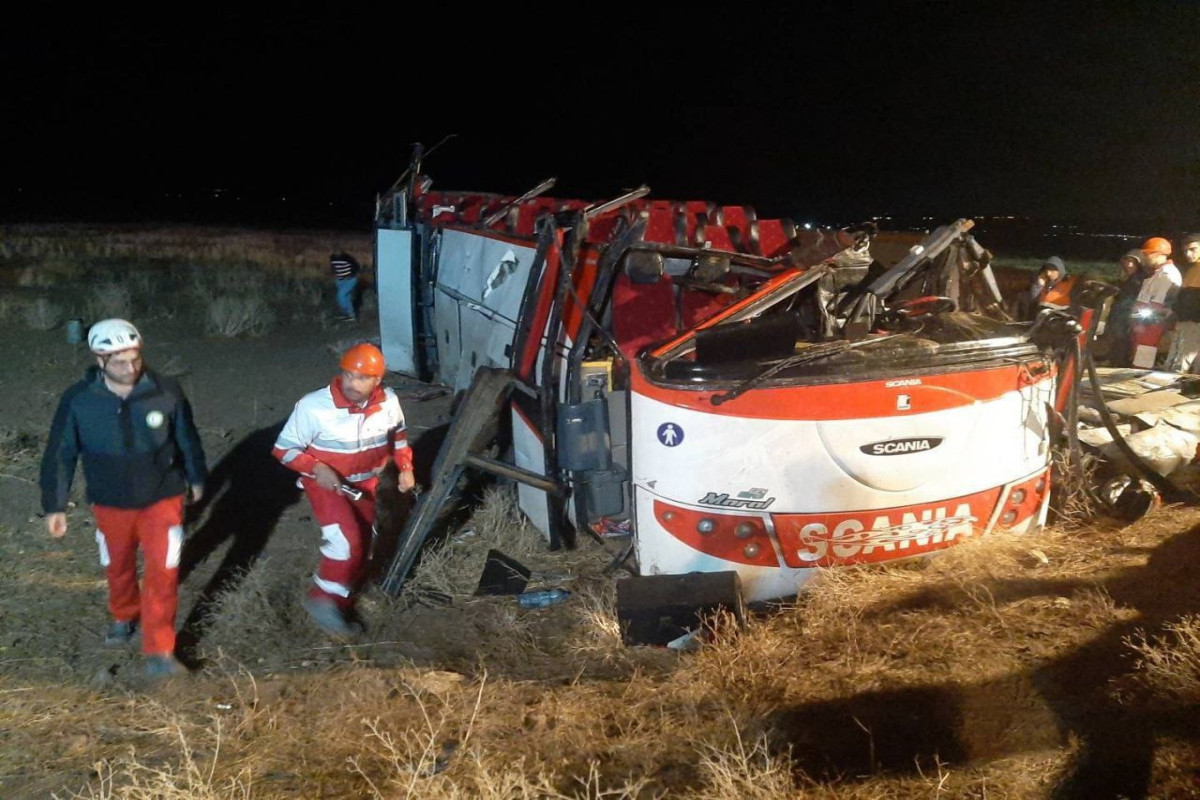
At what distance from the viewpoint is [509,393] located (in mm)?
5324

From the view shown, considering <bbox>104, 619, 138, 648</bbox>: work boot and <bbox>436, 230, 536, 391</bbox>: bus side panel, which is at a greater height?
<bbox>436, 230, 536, 391</bbox>: bus side panel

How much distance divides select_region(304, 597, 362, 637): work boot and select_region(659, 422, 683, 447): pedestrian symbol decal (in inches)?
72.2

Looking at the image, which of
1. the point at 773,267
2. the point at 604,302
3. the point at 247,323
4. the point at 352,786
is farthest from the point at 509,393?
the point at 247,323

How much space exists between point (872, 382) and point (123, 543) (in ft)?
11.2

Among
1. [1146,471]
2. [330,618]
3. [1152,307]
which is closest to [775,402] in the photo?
[330,618]

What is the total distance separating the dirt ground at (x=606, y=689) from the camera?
327cm

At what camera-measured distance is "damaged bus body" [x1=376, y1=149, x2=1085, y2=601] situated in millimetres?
4176

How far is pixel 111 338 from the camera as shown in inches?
158

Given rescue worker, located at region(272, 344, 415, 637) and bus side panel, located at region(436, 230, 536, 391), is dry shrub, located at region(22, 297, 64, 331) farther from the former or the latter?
rescue worker, located at region(272, 344, 415, 637)

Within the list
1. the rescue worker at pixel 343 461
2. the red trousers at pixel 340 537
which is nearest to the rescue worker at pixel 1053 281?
the rescue worker at pixel 343 461

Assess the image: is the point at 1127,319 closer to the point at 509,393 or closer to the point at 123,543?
Answer: the point at 509,393

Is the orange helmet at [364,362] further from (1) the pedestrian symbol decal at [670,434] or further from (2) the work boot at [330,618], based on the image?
(1) the pedestrian symbol decal at [670,434]

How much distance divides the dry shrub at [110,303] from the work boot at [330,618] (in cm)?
1021

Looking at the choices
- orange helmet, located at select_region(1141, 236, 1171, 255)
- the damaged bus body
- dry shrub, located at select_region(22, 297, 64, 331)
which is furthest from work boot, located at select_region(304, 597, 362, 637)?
dry shrub, located at select_region(22, 297, 64, 331)
